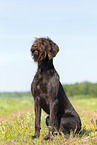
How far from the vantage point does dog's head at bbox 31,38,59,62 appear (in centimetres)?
557

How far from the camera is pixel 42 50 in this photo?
18.2 feet

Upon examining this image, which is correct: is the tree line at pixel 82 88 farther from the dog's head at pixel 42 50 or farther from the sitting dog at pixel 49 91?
the dog's head at pixel 42 50

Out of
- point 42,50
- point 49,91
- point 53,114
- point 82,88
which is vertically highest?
point 42,50

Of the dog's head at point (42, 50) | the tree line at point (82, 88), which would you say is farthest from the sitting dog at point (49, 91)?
the tree line at point (82, 88)

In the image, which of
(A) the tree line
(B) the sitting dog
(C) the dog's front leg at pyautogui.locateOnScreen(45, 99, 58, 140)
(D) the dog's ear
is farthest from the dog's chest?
(A) the tree line

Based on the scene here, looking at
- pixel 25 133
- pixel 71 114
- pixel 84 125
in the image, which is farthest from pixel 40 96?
pixel 84 125

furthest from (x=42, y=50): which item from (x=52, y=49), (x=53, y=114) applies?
(x=53, y=114)

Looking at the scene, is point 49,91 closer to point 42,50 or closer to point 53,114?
point 53,114

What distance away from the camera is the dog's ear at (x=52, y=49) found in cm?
565

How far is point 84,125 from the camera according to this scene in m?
7.86

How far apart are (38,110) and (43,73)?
105 centimetres

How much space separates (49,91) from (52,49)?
112cm

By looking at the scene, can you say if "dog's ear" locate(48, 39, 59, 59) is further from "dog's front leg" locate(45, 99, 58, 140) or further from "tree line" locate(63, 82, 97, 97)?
"tree line" locate(63, 82, 97, 97)

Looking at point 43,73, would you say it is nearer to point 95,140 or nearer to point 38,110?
point 38,110
